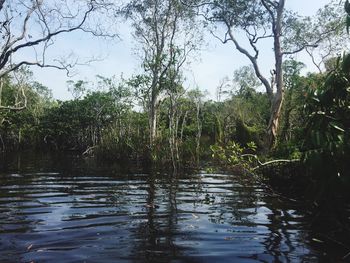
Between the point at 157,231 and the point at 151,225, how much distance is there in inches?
14.4

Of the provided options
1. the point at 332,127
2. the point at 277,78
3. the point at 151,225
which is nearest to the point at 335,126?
the point at 332,127

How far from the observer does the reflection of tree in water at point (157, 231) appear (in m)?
4.21

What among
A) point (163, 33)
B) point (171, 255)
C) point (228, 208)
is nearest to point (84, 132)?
point (163, 33)

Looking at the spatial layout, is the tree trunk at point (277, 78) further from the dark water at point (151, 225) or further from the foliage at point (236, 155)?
the foliage at point (236, 155)

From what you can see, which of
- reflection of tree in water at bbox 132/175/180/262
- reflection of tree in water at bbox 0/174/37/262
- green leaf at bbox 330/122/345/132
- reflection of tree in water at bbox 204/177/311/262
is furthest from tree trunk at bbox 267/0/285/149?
green leaf at bbox 330/122/345/132

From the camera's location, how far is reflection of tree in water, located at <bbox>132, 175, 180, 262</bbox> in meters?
4.21

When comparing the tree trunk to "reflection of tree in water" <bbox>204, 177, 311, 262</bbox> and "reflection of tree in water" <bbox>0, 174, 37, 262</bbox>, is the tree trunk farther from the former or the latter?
"reflection of tree in water" <bbox>0, 174, 37, 262</bbox>

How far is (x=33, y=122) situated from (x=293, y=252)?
28.7 m

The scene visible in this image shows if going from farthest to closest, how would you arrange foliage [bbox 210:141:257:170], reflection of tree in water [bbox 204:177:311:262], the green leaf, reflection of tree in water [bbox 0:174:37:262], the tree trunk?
the tree trunk → foliage [bbox 210:141:257:170] → reflection of tree in water [bbox 204:177:311:262] → reflection of tree in water [bbox 0:174:37:262] → the green leaf

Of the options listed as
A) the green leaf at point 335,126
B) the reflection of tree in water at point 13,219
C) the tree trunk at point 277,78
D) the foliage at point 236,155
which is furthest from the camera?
the tree trunk at point 277,78

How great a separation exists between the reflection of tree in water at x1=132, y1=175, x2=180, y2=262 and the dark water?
1 cm

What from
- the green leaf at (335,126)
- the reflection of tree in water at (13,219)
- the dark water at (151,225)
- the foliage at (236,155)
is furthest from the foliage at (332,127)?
the reflection of tree in water at (13,219)

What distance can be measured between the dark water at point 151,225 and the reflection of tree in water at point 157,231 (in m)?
0.01

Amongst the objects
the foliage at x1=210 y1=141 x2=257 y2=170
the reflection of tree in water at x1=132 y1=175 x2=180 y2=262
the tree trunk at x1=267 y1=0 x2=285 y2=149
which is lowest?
the reflection of tree in water at x1=132 y1=175 x2=180 y2=262
